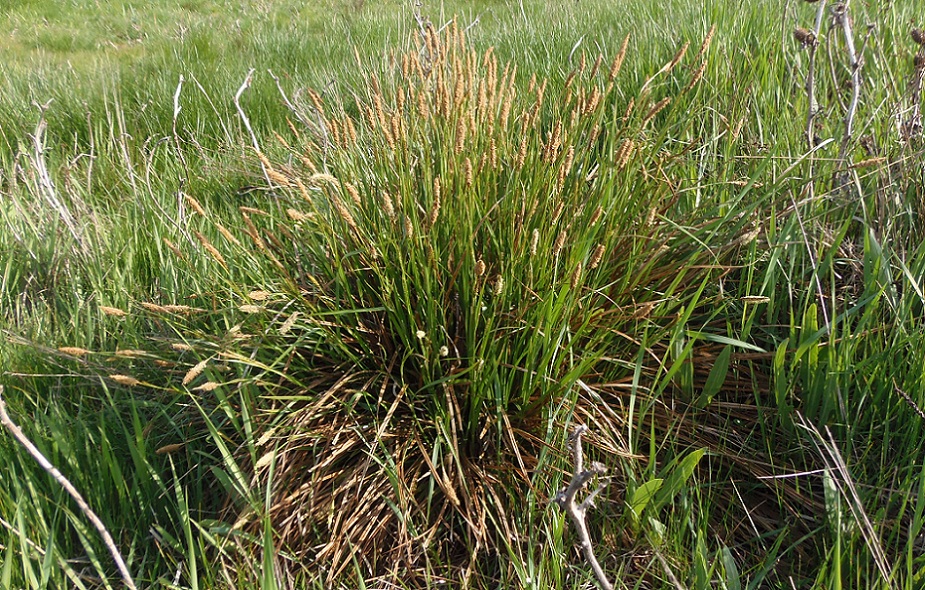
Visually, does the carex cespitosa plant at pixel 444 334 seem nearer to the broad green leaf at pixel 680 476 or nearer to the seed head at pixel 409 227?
the seed head at pixel 409 227

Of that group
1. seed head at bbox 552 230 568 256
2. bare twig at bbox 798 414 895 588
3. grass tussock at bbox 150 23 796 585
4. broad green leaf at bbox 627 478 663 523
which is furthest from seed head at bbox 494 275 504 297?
bare twig at bbox 798 414 895 588

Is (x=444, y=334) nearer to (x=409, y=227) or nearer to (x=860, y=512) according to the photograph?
(x=409, y=227)

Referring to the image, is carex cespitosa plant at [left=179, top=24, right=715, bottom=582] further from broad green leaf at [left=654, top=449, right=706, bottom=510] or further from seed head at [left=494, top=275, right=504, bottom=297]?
broad green leaf at [left=654, top=449, right=706, bottom=510]

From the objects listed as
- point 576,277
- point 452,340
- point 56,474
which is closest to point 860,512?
point 576,277

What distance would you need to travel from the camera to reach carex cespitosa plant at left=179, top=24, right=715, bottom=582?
140 centimetres

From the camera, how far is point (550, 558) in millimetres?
1347

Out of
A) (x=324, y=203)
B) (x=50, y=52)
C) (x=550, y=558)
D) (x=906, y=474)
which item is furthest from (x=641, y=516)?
(x=50, y=52)

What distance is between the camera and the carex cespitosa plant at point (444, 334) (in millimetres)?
1403

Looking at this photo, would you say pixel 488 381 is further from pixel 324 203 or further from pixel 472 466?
pixel 324 203

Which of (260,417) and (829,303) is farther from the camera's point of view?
(829,303)

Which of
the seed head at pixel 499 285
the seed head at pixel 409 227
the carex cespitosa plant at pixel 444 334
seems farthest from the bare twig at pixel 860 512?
the seed head at pixel 409 227

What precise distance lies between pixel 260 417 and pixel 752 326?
103 cm

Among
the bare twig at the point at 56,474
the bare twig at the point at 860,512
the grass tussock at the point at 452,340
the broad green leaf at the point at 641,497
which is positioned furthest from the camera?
the grass tussock at the point at 452,340

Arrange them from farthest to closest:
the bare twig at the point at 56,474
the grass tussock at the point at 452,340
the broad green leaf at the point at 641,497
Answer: the grass tussock at the point at 452,340, the broad green leaf at the point at 641,497, the bare twig at the point at 56,474
